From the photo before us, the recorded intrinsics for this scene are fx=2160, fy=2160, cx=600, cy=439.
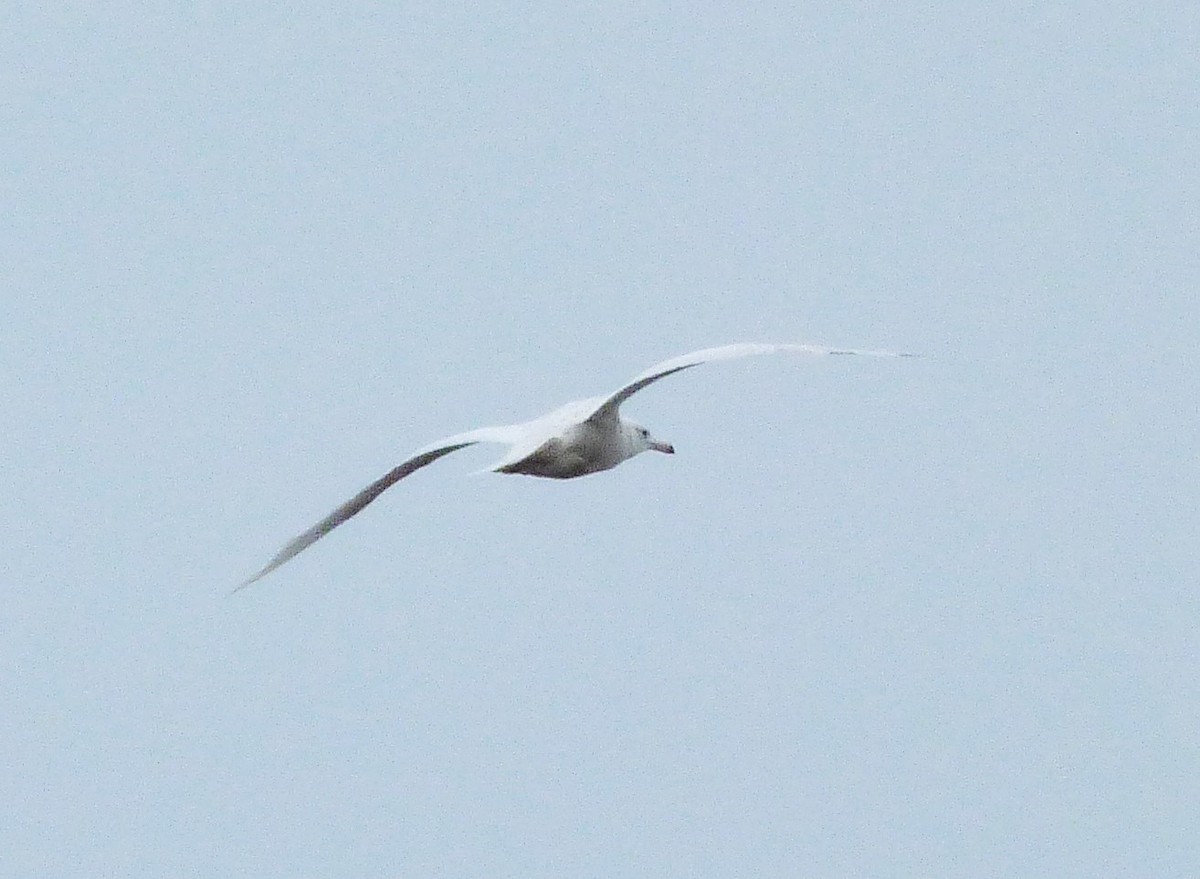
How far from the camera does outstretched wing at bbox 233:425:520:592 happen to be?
11562mm

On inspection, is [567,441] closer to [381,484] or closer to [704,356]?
[704,356]

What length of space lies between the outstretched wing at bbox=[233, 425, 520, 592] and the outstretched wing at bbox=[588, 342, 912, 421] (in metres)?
0.86

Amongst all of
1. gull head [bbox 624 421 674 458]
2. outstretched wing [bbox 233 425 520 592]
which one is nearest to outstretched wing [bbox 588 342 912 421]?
→ outstretched wing [bbox 233 425 520 592]

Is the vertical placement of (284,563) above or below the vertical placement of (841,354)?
below

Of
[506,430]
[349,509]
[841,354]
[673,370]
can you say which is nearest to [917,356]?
[841,354]

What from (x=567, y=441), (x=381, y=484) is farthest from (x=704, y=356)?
(x=381, y=484)

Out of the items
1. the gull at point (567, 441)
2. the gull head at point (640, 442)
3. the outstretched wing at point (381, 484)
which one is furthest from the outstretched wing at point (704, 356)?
the gull head at point (640, 442)

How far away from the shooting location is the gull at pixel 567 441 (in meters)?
10.4

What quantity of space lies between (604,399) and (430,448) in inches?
58.3

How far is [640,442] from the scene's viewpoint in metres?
12.2

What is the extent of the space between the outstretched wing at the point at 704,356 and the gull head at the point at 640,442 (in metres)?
1.14

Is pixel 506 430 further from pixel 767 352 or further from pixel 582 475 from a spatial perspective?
pixel 767 352

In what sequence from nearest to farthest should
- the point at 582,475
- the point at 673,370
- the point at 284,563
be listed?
the point at 673,370 → the point at 582,475 → the point at 284,563

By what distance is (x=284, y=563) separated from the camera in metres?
12.3
